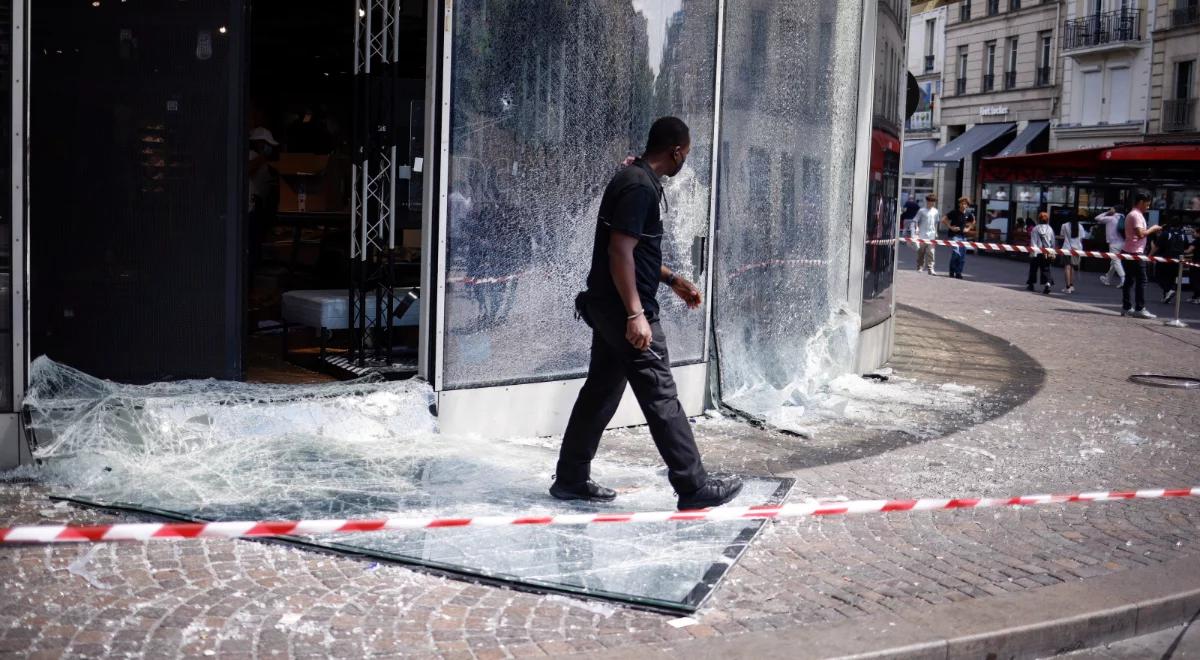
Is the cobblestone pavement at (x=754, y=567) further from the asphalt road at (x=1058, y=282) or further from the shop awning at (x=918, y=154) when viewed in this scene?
the shop awning at (x=918, y=154)

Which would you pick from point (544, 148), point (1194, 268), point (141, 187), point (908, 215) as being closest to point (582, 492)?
point (544, 148)

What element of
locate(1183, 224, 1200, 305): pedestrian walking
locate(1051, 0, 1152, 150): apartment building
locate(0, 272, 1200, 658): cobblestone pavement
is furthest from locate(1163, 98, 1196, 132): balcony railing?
locate(0, 272, 1200, 658): cobblestone pavement

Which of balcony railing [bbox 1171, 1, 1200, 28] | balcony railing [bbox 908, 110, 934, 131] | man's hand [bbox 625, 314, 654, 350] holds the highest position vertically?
balcony railing [bbox 1171, 1, 1200, 28]

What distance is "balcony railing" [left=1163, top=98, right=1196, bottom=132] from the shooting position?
38594mm

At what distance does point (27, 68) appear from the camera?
615cm

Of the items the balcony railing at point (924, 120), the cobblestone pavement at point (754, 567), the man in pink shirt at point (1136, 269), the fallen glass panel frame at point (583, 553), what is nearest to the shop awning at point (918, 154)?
the balcony railing at point (924, 120)

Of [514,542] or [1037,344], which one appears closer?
[514,542]

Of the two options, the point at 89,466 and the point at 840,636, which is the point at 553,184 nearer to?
the point at 89,466

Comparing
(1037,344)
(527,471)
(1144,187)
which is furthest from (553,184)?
(1144,187)

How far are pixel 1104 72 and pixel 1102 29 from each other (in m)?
1.40

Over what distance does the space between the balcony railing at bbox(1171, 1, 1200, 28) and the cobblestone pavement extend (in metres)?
33.7

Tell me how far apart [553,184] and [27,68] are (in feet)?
9.56

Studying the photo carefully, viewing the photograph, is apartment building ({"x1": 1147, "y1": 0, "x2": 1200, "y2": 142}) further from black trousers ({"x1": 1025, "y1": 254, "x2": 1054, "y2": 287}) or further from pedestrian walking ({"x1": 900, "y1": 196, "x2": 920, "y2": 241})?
black trousers ({"x1": 1025, "y1": 254, "x2": 1054, "y2": 287})

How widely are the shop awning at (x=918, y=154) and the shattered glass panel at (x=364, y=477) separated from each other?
48.8 metres
